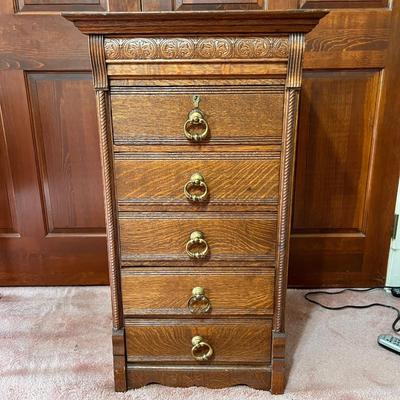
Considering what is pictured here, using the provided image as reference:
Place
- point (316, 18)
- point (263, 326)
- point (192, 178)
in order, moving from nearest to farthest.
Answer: point (316, 18) < point (192, 178) < point (263, 326)

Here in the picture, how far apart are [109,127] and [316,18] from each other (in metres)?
0.48

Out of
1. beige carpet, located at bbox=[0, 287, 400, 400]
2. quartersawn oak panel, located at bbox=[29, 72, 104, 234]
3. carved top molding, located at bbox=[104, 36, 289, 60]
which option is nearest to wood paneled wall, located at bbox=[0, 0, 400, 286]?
quartersawn oak panel, located at bbox=[29, 72, 104, 234]

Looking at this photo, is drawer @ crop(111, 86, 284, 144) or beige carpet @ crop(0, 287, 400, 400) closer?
drawer @ crop(111, 86, 284, 144)

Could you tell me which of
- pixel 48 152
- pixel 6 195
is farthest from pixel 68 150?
pixel 6 195

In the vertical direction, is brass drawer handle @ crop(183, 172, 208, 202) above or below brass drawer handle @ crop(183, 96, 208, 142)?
below

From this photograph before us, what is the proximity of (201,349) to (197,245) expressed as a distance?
0.29 metres

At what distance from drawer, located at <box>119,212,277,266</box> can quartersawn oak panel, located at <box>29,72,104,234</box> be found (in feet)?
1.84

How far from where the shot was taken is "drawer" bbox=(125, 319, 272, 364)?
3.28 ft

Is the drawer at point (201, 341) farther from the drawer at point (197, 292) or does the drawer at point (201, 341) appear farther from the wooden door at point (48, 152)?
the wooden door at point (48, 152)

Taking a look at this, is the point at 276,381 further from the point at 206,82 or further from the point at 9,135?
the point at 9,135

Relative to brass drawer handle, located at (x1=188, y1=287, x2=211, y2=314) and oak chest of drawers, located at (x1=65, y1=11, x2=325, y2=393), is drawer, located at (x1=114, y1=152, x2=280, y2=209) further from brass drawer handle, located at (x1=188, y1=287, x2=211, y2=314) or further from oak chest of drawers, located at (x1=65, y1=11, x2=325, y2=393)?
brass drawer handle, located at (x1=188, y1=287, x2=211, y2=314)

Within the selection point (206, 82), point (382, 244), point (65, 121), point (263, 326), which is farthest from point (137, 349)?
point (382, 244)

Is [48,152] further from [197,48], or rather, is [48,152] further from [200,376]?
[200,376]

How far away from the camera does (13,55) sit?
1.31m
